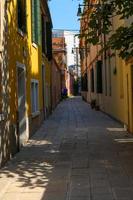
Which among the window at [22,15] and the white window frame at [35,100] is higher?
the window at [22,15]

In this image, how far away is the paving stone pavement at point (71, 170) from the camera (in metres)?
9.19

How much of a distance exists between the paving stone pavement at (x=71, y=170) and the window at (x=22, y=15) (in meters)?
3.51

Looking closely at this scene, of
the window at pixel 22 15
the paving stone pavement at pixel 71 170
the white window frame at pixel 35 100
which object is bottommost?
the paving stone pavement at pixel 71 170

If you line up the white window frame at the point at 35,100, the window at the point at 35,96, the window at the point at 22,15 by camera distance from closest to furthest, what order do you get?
the window at the point at 22,15
the white window frame at the point at 35,100
the window at the point at 35,96

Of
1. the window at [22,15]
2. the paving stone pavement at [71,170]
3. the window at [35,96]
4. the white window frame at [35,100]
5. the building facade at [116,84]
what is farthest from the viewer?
the window at [35,96]

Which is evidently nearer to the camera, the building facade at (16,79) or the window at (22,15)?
the building facade at (16,79)

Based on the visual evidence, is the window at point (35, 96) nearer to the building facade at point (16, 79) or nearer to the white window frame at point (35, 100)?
the white window frame at point (35, 100)

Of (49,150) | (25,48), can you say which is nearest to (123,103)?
(25,48)

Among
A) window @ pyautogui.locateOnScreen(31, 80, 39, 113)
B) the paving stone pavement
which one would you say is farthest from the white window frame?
the paving stone pavement

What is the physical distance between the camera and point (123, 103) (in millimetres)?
22672

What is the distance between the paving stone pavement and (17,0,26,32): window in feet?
11.5

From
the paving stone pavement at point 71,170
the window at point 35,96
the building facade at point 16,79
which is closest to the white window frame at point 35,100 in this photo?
the window at point 35,96

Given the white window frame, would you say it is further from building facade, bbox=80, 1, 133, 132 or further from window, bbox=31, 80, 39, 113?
building facade, bbox=80, 1, 133, 132

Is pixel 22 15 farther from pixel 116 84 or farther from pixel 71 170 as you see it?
pixel 116 84
